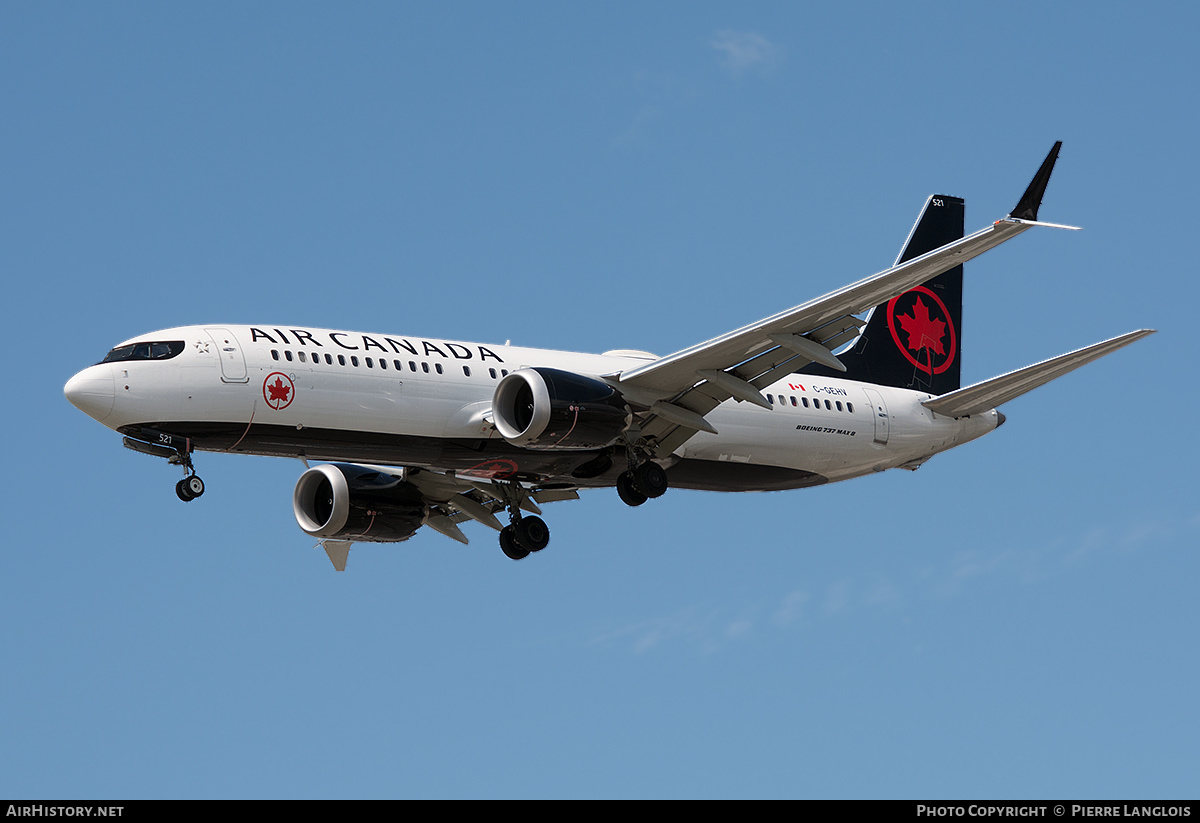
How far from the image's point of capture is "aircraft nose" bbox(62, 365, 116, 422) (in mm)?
30156

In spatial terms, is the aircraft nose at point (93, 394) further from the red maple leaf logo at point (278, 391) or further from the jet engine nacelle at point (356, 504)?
the jet engine nacelle at point (356, 504)

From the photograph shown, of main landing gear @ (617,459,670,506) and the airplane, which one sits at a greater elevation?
the airplane

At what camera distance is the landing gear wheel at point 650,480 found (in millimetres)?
34594

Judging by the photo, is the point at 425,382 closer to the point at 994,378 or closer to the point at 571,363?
the point at 571,363

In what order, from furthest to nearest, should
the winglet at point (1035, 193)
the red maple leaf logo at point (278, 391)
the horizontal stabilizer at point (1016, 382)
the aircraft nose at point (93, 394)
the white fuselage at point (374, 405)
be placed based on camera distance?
the horizontal stabilizer at point (1016, 382) → the red maple leaf logo at point (278, 391) → the white fuselage at point (374, 405) → the aircraft nose at point (93, 394) → the winglet at point (1035, 193)

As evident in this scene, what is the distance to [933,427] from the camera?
128ft

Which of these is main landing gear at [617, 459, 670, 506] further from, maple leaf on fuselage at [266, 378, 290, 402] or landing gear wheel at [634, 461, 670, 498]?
maple leaf on fuselage at [266, 378, 290, 402]

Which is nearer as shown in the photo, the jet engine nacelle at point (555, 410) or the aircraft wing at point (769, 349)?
the aircraft wing at point (769, 349)

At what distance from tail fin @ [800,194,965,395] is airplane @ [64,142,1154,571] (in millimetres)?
101

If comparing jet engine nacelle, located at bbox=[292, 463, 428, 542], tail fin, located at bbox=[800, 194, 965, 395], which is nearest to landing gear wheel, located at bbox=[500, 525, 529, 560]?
jet engine nacelle, located at bbox=[292, 463, 428, 542]

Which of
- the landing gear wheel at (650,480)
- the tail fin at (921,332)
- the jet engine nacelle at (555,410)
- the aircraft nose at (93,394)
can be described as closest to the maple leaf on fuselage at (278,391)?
the aircraft nose at (93,394)

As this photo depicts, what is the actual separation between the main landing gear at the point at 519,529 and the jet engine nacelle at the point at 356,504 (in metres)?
2.73

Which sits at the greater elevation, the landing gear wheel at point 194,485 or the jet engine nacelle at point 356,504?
the jet engine nacelle at point 356,504
